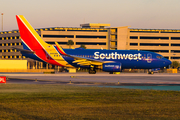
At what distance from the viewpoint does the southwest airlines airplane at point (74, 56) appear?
52.5 metres

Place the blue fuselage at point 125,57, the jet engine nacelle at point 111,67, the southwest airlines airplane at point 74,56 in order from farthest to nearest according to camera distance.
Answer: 1. the blue fuselage at point 125,57
2. the southwest airlines airplane at point 74,56
3. the jet engine nacelle at point 111,67

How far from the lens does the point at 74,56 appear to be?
5188cm

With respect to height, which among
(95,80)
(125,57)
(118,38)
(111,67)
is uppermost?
(118,38)

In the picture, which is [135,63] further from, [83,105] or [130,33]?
[130,33]

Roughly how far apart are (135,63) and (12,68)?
143 feet

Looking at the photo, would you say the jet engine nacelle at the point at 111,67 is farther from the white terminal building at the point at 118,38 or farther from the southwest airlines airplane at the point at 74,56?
the white terminal building at the point at 118,38

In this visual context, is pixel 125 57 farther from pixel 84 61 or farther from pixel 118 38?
pixel 118 38

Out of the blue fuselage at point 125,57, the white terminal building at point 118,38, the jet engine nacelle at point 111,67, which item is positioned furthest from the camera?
the white terminal building at point 118,38

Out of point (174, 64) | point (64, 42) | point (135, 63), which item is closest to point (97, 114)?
point (135, 63)

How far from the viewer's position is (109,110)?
1431 cm

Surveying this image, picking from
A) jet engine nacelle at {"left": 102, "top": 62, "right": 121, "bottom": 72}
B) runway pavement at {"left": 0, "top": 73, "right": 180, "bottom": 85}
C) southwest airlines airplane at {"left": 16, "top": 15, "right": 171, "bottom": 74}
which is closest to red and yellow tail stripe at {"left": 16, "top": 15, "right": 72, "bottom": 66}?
southwest airlines airplane at {"left": 16, "top": 15, "right": 171, "bottom": 74}

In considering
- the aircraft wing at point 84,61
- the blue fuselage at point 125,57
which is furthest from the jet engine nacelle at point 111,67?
the blue fuselage at point 125,57

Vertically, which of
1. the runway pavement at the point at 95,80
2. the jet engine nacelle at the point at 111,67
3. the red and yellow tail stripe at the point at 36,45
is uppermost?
the red and yellow tail stripe at the point at 36,45

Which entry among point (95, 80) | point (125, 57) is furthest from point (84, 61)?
point (95, 80)
